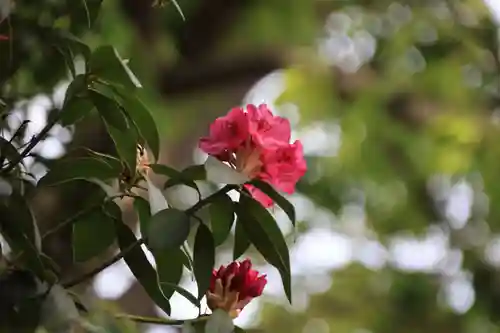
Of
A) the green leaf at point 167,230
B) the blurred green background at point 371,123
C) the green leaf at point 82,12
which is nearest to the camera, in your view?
the green leaf at point 167,230

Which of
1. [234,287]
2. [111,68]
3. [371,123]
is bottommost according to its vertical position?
A: [371,123]

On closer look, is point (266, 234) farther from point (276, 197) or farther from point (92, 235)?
point (92, 235)

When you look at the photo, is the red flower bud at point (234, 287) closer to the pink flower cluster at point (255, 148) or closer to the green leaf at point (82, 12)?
the pink flower cluster at point (255, 148)

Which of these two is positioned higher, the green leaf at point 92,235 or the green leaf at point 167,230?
the green leaf at point 167,230

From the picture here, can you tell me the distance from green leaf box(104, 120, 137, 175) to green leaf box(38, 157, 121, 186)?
0.03 ft

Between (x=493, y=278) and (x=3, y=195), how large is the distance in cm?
108

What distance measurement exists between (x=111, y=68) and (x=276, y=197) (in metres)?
0.14

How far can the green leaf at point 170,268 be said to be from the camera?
1.57 ft

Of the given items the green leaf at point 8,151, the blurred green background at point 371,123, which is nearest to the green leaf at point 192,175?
the green leaf at point 8,151

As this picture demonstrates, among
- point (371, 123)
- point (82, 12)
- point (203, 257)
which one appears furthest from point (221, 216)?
point (371, 123)

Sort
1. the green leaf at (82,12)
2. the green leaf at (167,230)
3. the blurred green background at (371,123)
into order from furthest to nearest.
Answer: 1. the blurred green background at (371,123)
2. the green leaf at (82,12)
3. the green leaf at (167,230)

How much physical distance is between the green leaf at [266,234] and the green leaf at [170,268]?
0.05 meters

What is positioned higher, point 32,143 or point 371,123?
point 32,143

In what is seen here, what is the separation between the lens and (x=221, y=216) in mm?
466
